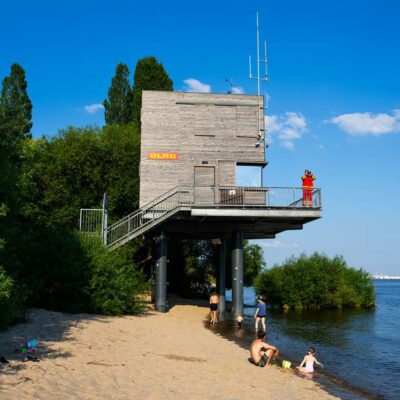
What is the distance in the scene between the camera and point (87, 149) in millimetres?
37594

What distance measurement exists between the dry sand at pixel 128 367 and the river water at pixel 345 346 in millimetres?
1706

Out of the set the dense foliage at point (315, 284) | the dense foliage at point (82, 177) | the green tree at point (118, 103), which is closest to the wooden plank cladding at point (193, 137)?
the dense foliage at point (82, 177)

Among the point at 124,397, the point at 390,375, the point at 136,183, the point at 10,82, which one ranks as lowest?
the point at 390,375

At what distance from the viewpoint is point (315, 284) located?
43.7 m

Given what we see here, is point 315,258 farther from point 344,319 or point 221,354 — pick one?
point 221,354

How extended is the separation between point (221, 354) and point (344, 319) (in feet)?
71.6

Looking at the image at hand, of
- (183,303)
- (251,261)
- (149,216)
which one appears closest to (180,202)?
(149,216)

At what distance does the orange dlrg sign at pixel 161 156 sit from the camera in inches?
1064

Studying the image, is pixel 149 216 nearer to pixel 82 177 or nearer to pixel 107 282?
pixel 107 282

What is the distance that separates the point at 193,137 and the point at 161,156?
2.12 m

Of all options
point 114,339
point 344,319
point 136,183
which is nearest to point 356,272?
point 344,319

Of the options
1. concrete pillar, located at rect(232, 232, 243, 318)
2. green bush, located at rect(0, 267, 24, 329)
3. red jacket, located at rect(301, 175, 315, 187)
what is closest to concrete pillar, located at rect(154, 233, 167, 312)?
concrete pillar, located at rect(232, 232, 243, 318)

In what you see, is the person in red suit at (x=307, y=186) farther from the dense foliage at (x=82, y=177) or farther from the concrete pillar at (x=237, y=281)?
the dense foliage at (x=82, y=177)

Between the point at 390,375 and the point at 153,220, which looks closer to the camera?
the point at 390,375
